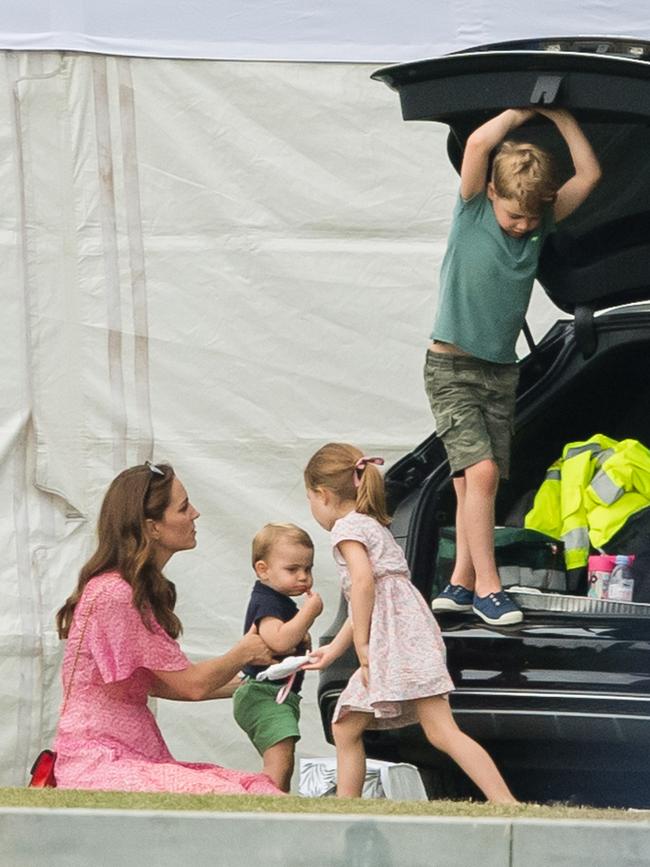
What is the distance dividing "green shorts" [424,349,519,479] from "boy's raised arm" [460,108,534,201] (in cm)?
43

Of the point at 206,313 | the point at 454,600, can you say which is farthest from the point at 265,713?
the point at 206,313

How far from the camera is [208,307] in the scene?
282 inches

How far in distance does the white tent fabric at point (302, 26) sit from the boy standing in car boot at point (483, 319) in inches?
95.2

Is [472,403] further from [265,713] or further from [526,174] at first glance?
[265,713]

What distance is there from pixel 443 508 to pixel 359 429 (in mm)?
2406

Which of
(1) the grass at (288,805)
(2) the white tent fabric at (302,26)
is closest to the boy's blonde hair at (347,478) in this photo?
(1) the grass at (288,805)

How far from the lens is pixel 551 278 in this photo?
4902mm

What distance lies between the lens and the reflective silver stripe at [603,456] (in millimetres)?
4699

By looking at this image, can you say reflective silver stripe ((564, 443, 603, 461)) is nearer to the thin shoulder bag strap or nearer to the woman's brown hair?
the woman's brown hair

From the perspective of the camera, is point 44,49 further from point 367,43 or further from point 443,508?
point 443,508

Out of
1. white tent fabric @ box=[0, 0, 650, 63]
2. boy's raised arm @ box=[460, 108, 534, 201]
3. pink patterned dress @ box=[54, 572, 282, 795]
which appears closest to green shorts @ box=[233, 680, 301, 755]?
pink patterned dress @ box=[54, 572, 282, 795]

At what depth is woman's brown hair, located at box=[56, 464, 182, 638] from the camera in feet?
15.2

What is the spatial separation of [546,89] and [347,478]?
1.12 meters

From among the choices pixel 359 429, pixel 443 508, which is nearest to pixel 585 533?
pixel 443 508
